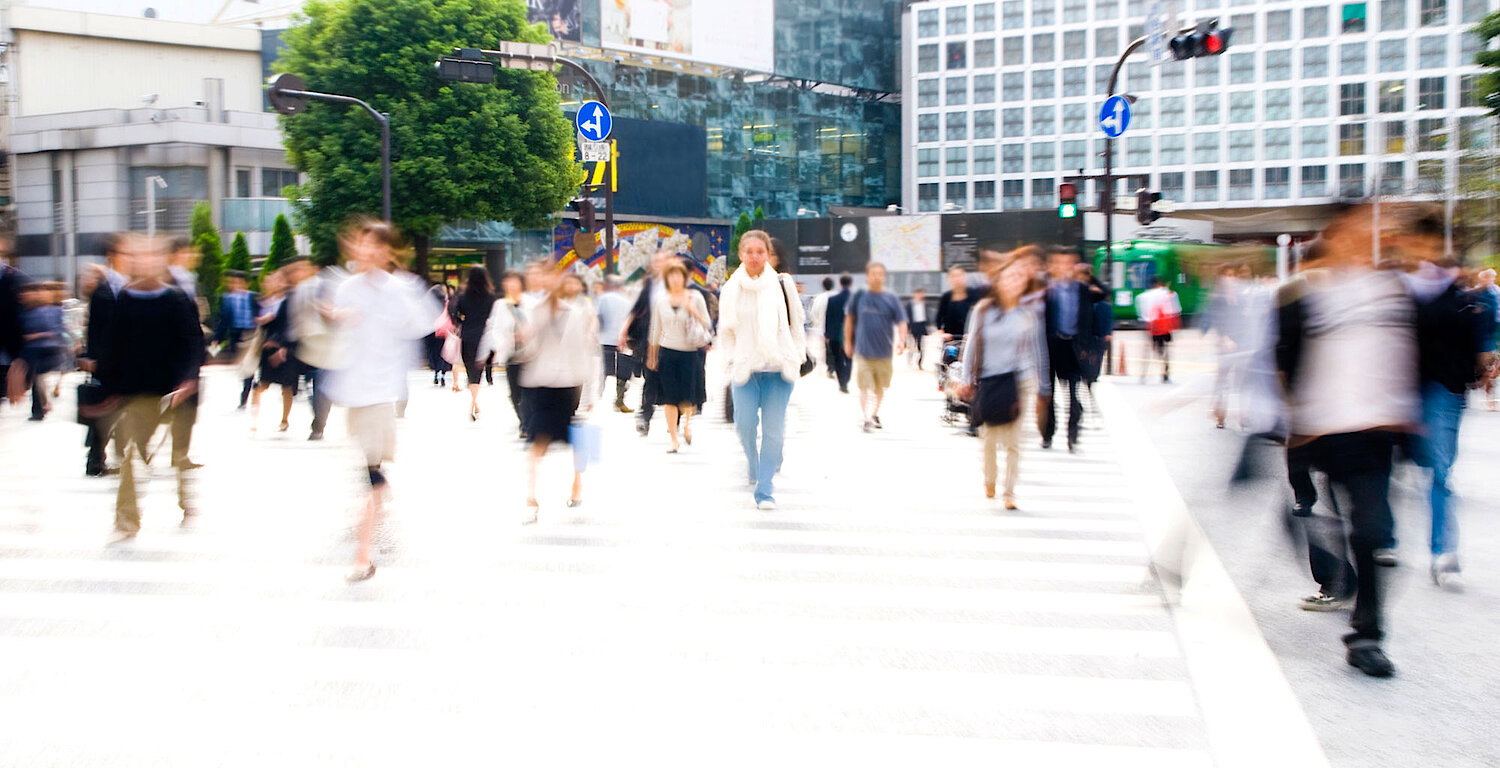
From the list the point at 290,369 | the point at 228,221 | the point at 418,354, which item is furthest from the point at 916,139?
the point at 418,354

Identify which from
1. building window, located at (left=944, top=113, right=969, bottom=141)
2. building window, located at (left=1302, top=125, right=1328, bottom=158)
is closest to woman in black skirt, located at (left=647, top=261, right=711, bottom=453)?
building window, located at (left=1302, top=125, right=1328, bottom=158)

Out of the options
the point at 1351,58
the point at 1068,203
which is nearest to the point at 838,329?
the point at 1068,203

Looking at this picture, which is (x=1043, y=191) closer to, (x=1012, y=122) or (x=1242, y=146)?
(x=1012, y=122)

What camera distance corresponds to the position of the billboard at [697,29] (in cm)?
6344

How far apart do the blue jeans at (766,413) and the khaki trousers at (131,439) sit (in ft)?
11.2

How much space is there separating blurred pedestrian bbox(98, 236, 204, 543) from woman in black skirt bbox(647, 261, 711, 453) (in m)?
4.90

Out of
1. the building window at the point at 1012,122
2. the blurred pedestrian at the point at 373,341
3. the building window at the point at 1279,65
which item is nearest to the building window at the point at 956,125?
the building window at the point at 1012,122

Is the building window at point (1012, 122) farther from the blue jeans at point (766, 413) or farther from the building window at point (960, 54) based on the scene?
the blue jeans at point (766, 413)

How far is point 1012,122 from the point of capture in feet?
277

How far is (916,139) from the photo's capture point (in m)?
84.3

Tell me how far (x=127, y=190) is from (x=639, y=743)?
50128mm

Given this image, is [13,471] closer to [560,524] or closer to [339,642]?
[560,524]

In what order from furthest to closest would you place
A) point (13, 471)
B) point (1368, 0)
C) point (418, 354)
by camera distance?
1. point (1368, 0)
2. point (13, 471)
3. point (418, 354)

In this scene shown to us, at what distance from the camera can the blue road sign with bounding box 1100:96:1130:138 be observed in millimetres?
22016
